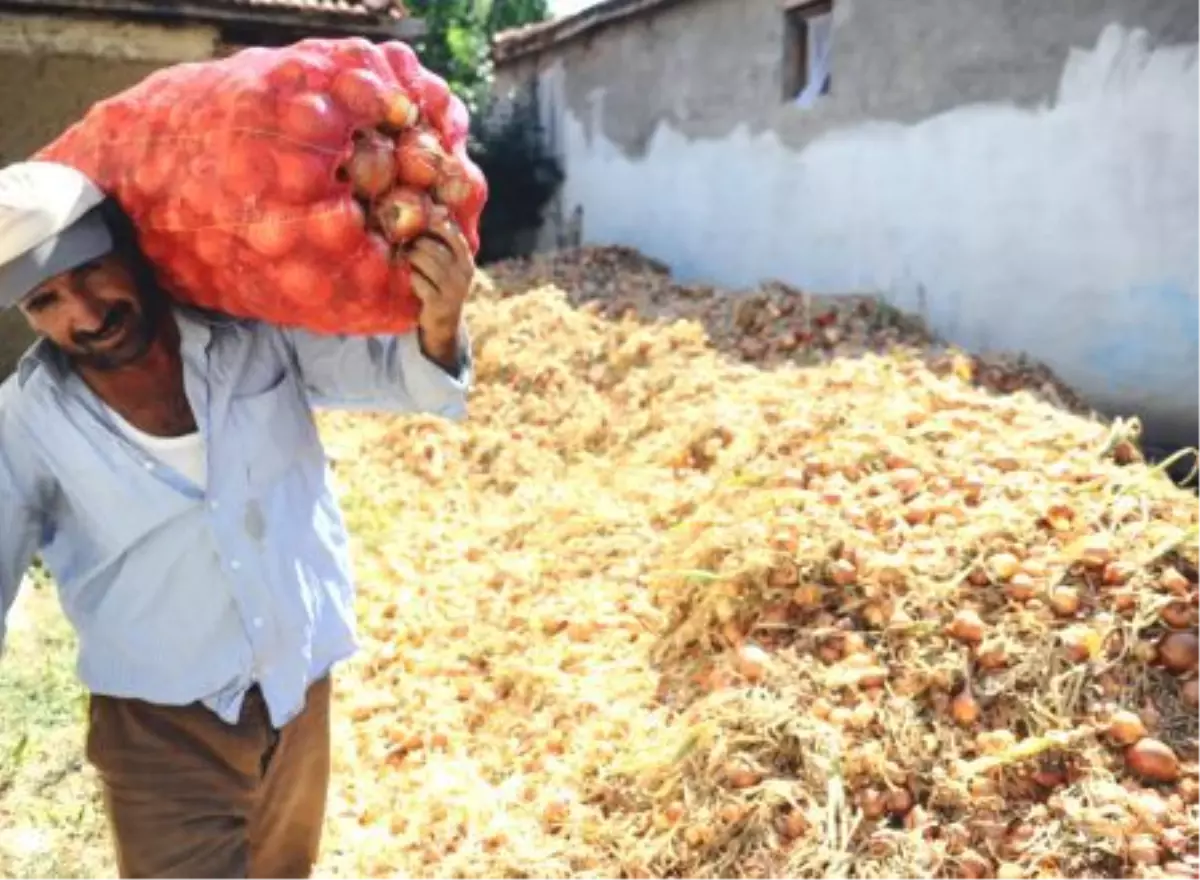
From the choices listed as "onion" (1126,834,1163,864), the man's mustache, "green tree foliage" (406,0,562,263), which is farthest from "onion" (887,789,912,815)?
"green tree foliage" (406,0,562,263)

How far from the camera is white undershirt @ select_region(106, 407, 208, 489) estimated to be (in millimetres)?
1966

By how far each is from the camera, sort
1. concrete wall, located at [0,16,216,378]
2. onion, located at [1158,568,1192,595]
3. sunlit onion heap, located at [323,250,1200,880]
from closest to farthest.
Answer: sunlit onion heap, located at [323,250,1200,880], onion, located at [1158,568,1192,595], concrete wall, located at [0,16,216,378]

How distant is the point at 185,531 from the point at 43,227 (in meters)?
0.55

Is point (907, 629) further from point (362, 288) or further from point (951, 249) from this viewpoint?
point (951, 249)

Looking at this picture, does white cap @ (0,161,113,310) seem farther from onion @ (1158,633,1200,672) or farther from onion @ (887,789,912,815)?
→ onion @ (1158,633,1200,672)

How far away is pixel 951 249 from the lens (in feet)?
24.0

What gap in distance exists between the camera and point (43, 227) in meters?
1.74

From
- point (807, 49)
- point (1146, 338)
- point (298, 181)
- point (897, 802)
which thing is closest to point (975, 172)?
point (1146, 338)

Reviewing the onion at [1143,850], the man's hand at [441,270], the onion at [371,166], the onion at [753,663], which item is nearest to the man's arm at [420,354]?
the man's hand at [441,270]

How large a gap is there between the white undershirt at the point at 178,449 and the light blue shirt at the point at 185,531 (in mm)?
19

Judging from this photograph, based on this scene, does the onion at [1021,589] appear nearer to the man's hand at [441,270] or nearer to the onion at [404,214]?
the man's hand at [441,270]

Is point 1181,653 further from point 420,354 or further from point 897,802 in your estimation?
point 420,354

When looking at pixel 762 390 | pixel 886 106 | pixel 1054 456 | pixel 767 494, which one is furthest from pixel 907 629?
pixel 886 106

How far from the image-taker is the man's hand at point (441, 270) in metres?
1.88
